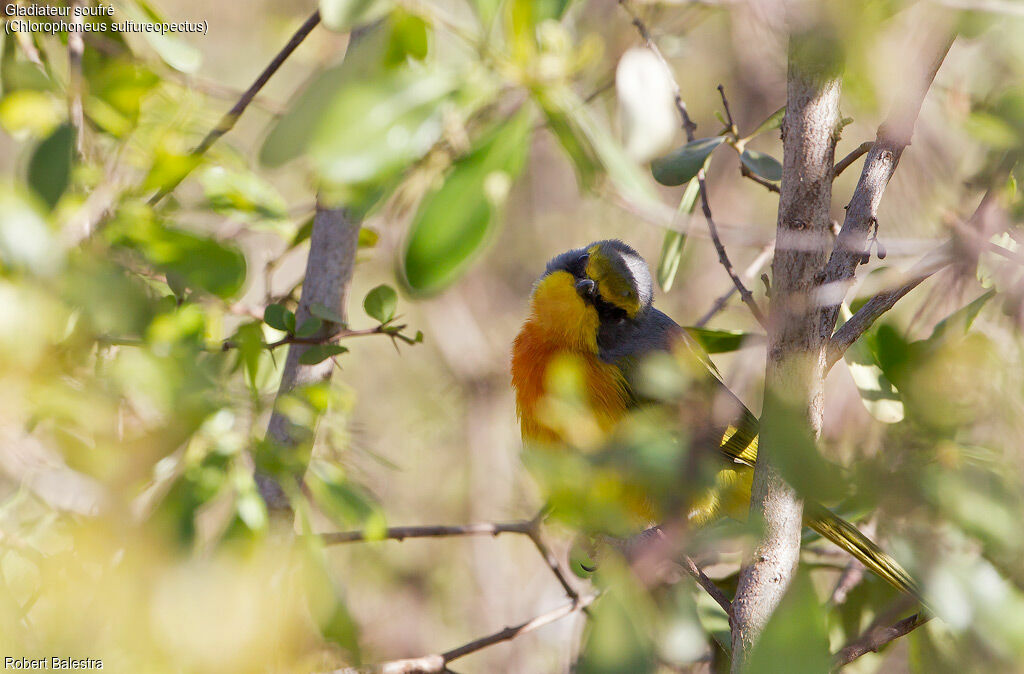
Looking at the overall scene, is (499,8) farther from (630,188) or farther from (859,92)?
(859,92)

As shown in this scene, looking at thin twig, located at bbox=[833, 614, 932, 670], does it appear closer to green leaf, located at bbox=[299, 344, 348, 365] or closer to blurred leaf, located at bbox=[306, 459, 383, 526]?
blurred leaf, located at bbox=[306, 459, 383, 526]

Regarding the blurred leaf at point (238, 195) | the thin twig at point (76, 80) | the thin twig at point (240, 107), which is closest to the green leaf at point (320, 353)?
the blurred leaf at point (238, 195)

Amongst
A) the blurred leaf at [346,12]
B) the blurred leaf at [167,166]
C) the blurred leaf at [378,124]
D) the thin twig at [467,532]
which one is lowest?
the thin twig at [467,532]

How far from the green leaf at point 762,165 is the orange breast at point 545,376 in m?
1.13

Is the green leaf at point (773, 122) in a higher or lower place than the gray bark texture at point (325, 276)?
higher

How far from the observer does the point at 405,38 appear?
3.58 feet

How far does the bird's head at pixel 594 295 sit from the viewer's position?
372cm

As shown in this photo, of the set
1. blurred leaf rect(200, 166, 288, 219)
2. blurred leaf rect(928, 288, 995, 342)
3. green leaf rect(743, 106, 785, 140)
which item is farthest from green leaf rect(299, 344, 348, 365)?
blurred leaf rect(928, 288, 995, 342)

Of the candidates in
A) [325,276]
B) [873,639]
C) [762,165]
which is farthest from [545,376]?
[873,639]

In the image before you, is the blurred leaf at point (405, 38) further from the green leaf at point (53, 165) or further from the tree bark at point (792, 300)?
the tree bark at point (792, 300)

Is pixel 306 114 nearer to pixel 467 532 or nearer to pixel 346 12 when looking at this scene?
pixel 346 12

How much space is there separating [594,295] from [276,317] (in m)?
1.89

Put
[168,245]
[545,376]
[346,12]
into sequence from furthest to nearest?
[545,376] → [168,245] → [346,12]

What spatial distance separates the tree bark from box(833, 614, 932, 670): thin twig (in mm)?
186
